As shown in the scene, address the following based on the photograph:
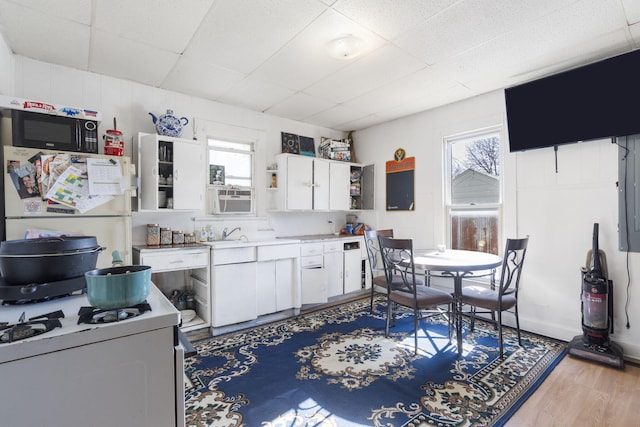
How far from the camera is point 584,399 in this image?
2061 mm

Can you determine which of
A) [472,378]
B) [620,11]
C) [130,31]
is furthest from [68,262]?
[620,11]

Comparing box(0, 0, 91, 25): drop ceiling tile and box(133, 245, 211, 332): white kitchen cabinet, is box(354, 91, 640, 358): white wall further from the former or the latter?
box(0, 0, 91, 25): drop ceiling tile

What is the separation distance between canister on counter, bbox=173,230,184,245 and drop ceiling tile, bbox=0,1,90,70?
175 centimetres

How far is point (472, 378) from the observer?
2.30 m

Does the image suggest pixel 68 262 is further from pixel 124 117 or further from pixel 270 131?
pixel 270 131

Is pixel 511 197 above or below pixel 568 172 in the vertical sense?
below

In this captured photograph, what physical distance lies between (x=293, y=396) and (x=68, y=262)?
→ 1632 mm

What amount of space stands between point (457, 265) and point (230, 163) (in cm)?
287

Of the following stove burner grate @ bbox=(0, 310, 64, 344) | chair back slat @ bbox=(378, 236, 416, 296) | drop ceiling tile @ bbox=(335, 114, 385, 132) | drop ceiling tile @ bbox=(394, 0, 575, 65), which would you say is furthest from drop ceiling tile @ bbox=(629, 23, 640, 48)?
stove burner grate @ bbox=(0, 310, 64, 344)

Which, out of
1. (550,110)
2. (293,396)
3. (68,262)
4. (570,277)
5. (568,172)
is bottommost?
(293,396)

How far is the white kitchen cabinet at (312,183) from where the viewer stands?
411 centimetres

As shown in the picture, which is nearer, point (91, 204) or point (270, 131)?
point (91, 204)

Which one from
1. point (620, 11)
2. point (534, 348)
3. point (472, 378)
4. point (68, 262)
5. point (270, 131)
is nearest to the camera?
point (68, 262)

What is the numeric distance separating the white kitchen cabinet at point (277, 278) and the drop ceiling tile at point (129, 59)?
200 centimetres
